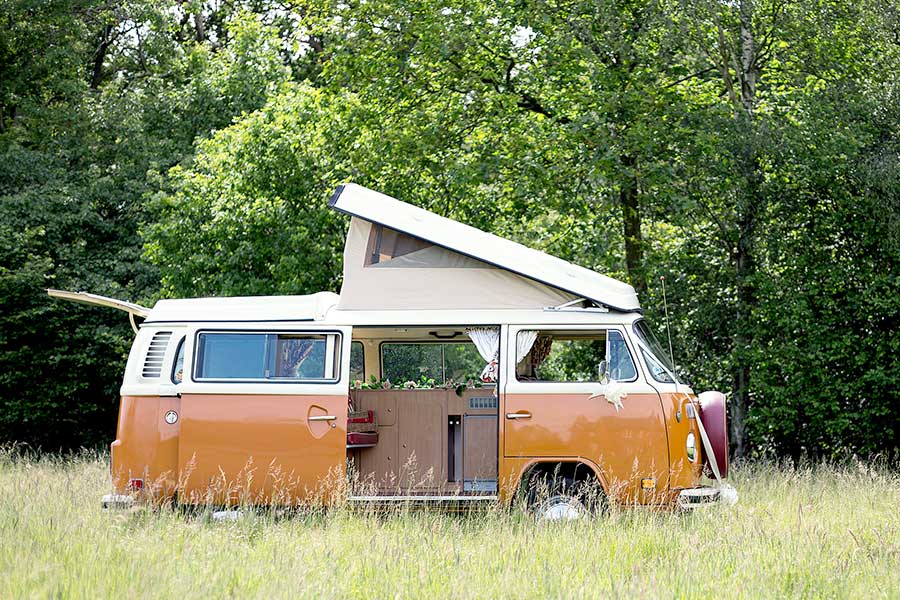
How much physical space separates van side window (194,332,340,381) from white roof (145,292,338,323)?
16 centimetres

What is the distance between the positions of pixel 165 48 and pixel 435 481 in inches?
826

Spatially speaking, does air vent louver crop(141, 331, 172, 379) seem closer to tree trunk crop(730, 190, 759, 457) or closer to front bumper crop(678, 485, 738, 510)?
front bumper crop(678, 485, 738, 510)

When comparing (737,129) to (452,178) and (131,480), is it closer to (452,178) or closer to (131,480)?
(452,178)

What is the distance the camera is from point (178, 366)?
9.97 m

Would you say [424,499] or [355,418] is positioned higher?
[355,418]

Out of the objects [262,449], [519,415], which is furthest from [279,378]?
[519,415]

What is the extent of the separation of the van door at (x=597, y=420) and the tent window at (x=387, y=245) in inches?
49.8

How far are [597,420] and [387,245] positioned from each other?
2.59m

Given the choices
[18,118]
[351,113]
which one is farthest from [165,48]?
[351,113]

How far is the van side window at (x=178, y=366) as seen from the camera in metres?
9.94

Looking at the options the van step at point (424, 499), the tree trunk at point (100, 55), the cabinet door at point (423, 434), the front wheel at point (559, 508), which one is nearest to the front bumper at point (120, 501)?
the van step at point (424, 499)

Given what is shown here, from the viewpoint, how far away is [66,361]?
2344 cm

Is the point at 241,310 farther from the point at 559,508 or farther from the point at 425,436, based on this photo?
the point at 559,508

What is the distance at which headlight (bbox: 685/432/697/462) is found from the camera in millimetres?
9523
